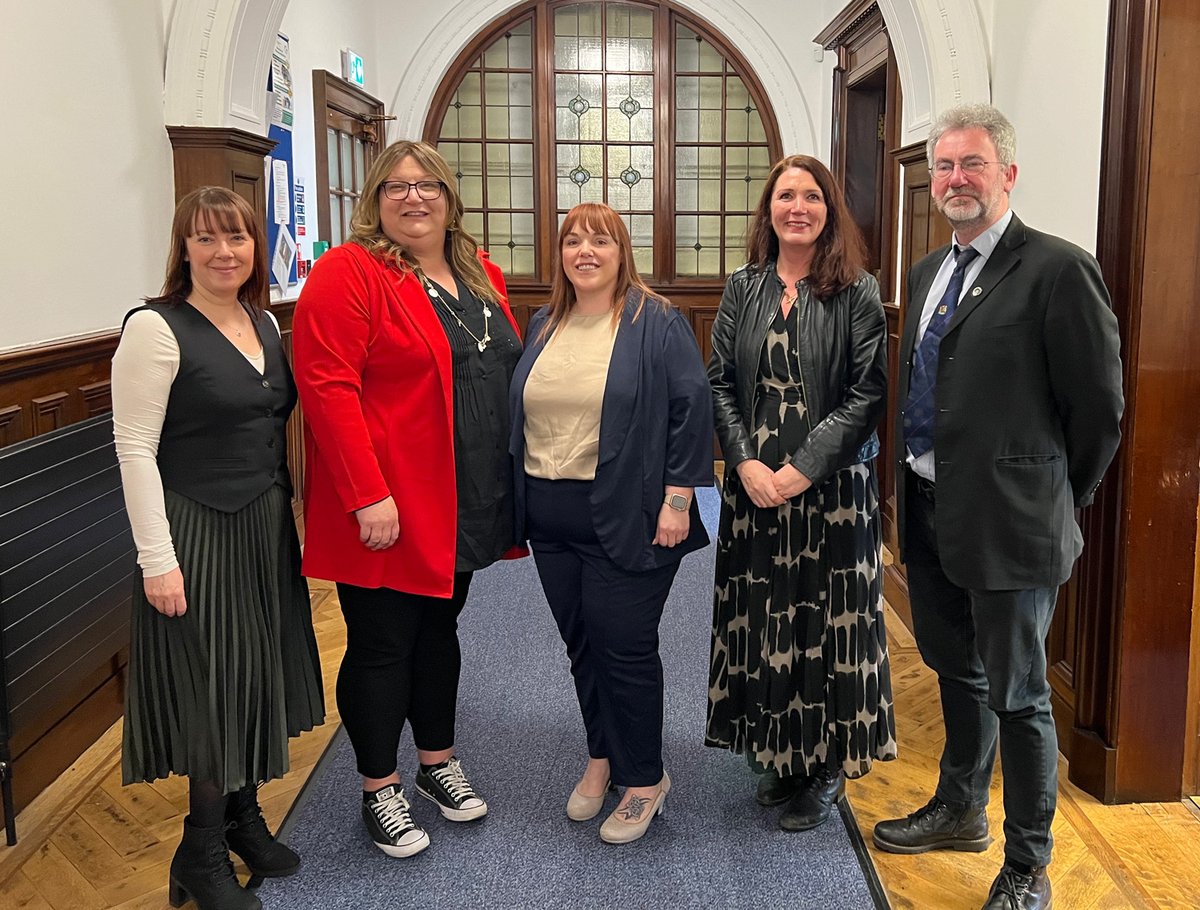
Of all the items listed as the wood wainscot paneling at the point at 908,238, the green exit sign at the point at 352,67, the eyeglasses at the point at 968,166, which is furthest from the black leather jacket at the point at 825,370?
the green exit sign at the point at 352,67

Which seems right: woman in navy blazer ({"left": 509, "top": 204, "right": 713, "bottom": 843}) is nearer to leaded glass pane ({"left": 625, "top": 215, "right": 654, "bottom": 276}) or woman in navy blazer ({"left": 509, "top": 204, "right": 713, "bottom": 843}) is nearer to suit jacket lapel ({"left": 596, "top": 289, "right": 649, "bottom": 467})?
suit jacket lapel ({"left": 596, "top": 289, "right": 649, "bottom": 467})

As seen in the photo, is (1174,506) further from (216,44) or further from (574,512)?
(216,44)

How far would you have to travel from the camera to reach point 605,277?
2260mm

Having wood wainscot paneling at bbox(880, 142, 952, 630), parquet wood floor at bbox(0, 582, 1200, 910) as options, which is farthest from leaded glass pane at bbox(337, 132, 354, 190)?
parquet wood floor at bbox(0, 582, 1200, 910)

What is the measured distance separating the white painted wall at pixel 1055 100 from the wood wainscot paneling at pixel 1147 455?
15 centimetres

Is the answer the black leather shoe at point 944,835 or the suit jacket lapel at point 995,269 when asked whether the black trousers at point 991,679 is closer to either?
the black leather shoe at point 944,835

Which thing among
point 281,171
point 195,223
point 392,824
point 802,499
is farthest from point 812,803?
point 281,171

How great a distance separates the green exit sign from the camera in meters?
5.67

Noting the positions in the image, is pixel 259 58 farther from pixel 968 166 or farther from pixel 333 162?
pixel 968 166

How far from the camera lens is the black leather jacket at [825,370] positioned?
221cm

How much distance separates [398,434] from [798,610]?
0.96 meters

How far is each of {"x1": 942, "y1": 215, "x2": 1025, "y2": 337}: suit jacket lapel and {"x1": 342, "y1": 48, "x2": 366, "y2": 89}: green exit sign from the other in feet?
14.8

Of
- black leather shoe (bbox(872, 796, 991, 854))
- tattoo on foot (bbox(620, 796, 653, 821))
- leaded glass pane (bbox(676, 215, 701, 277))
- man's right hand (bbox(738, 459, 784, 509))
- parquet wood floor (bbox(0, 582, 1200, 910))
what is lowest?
parquet wood floor (bbox(0, 582, 1200, 910))

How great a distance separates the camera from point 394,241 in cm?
220
